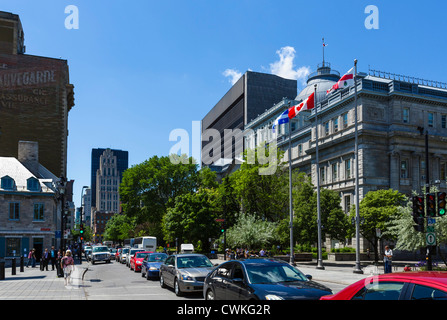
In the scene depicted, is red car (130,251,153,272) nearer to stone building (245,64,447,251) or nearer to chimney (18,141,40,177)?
stone building (245,64,447,251)

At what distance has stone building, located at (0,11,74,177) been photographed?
71.9m

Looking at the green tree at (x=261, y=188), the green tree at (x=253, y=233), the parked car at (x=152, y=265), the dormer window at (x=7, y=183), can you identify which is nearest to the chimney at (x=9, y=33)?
the dormer window at (x=7, y=183)

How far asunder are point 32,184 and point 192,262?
38.5 m

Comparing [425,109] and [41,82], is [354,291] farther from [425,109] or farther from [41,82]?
[41,82]

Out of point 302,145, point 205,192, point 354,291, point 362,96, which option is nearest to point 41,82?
point 205,192

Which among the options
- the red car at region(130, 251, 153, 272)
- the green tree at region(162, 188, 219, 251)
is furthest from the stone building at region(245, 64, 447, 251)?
the red car at region(130, 251, 153, 272)

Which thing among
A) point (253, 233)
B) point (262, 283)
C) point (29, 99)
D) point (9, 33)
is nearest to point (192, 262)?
point (262, 283)

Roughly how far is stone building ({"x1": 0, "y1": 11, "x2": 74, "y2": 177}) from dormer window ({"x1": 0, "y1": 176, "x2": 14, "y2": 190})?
80.7 feet

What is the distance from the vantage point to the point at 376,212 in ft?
135

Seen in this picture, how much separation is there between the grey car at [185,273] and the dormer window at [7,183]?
3564 centimetres

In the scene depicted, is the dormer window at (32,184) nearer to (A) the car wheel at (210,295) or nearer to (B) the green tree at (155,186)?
(B) the green tree at (155,186)
